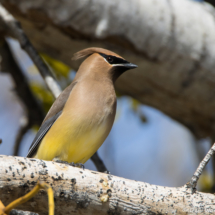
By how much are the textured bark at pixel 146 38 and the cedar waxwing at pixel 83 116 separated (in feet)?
1.29

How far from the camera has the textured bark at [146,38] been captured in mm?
3631

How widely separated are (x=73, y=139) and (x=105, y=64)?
917 millimetres

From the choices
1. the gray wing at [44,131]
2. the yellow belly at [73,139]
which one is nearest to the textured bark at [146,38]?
the gray wing at [44,131]

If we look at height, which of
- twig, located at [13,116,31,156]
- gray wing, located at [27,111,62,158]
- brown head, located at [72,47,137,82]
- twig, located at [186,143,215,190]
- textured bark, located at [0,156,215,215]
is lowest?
twig, located at [13,116,31,156]

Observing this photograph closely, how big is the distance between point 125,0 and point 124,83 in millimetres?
1028

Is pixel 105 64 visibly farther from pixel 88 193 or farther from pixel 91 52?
pixel 88 193

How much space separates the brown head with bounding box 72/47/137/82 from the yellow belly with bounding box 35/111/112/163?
0.61 meters

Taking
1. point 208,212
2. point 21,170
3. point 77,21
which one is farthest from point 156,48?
point 21,170

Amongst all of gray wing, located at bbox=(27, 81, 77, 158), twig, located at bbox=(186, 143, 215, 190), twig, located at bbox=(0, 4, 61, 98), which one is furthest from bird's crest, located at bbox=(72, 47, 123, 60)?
twig, located at bbox=(186, 143, 215, 190)

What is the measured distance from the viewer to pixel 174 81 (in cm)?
412

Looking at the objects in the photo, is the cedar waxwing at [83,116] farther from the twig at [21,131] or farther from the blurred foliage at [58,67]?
the blurred foliage at [58,67]

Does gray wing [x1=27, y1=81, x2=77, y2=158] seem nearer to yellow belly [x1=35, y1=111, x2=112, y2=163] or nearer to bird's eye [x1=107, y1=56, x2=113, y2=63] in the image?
yellow belly [x1=35, y1=111, x2=112, y2=163]

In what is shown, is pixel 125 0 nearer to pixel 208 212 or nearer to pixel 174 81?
pixel 174 81

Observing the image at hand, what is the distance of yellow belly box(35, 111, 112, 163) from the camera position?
294cm
